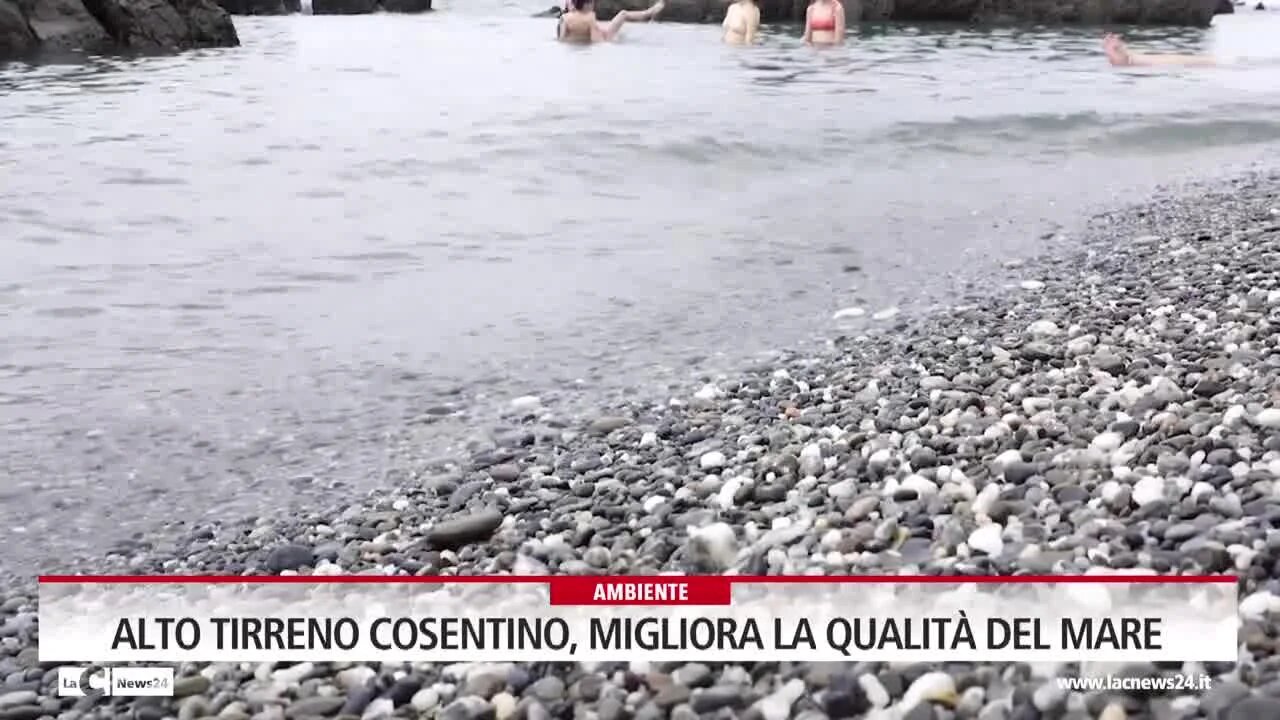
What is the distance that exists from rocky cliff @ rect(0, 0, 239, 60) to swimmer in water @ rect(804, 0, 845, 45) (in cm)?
1466

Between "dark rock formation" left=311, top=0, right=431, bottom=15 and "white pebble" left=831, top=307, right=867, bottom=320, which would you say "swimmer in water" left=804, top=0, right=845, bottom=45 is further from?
"dark rock formation" left=311, top=0, right=431, bottom=15

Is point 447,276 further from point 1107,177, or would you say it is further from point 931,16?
point 931,16

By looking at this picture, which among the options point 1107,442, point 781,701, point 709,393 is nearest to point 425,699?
point 781,701

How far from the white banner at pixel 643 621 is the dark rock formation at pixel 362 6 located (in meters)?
45.4

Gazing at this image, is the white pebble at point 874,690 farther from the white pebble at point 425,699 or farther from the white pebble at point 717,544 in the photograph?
the white pebble at point 425,699

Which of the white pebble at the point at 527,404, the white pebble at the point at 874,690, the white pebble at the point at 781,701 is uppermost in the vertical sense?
the white pebble at the point at 874,690

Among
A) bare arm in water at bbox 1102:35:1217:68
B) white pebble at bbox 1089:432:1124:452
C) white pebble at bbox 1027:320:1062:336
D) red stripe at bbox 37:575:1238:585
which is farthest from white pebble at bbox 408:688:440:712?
bare arm in water at bbox 1102:35:1217:68

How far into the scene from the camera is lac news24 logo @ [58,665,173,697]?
3.02 metres

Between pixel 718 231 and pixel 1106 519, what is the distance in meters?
7.01

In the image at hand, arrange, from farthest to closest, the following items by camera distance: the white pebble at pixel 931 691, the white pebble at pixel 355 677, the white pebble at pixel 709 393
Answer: the white pebble at pixel 709 393, the white pebble at pixel 355 677, the white pebble at pixel 931 691

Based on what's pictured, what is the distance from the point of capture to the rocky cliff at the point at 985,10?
38219 millimetres

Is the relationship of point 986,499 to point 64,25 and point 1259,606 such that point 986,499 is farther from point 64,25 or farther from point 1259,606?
point 64,25

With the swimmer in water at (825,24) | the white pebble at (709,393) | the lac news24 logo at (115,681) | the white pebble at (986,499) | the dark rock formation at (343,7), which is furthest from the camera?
the dark rock formation at (343,7)

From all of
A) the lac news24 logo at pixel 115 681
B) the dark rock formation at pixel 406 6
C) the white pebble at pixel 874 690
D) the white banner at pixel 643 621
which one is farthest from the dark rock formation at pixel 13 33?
the white pebble at pixel 874 690
